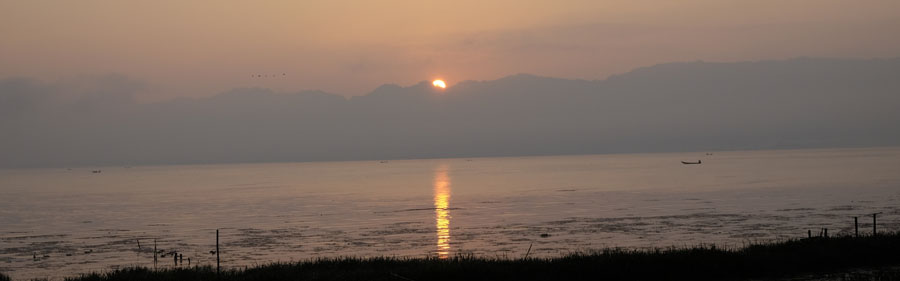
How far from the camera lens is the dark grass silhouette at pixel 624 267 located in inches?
1123

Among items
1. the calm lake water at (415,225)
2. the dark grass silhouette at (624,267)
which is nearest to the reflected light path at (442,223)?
the calm lake water at (415,225)

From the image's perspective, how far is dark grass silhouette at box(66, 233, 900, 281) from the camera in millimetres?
28516

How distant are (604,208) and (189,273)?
56.4 meters

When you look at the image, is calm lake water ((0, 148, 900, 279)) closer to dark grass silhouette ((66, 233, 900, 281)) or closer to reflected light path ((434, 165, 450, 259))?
reflected light path ((434, 165, 450, 259))

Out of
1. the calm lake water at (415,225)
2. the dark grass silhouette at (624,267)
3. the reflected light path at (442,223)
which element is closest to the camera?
the dark grass silhouette at (624,267)

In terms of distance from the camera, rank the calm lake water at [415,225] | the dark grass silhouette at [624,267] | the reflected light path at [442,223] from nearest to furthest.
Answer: the dark grass silhouette at [624,267], the reflected light path at [442,223], the calm lake water at [415,225]

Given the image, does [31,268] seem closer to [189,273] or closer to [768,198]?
[189,273]

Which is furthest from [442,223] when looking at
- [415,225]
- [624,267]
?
[624,267]

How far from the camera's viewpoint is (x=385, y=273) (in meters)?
28.9

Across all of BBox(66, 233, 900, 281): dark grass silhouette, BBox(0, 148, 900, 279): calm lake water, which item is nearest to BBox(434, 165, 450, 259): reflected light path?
BBox(0, 148, 900, 279): calm lake water

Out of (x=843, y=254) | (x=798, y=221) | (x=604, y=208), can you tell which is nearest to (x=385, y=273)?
(x=843, y=254)

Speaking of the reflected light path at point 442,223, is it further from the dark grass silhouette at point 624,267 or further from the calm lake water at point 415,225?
the dark grass silhouette at point 624,267

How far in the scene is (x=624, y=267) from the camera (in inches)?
1152

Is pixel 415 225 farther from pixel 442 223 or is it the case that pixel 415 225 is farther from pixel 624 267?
pixel 624 267
